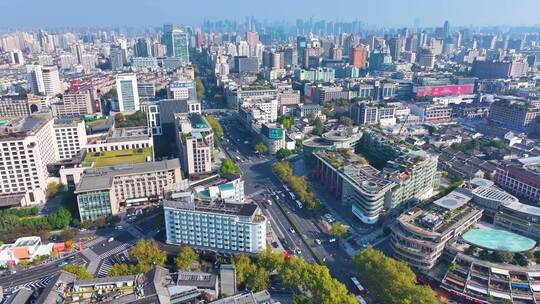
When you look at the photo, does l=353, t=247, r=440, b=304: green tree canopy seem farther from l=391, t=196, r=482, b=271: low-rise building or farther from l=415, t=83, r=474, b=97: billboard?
l=415, t=83, r=474, b=97: billboard

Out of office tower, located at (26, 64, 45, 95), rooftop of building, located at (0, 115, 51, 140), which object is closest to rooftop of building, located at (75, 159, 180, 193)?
rooftop of building, located at (0, 115, 51, 140)

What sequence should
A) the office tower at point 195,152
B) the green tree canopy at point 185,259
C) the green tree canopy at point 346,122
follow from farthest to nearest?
the green tree canopy at point 346,122 < the office tower at point 195,152 < the green tree canopy at point 185,259

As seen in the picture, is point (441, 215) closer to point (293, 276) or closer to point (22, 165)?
point (293, 276)

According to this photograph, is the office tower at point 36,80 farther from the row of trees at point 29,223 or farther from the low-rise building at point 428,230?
the low-rise building at point 428,230

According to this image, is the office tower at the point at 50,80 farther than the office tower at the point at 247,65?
No

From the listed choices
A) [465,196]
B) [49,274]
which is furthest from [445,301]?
[49,274]

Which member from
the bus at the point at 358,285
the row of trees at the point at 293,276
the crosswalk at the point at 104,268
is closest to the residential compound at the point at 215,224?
the row of trees at the point at 293,276

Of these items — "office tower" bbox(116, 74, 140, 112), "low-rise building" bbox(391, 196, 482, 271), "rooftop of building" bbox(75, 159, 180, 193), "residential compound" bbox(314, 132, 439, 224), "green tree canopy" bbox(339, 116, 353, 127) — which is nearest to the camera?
"low-rise building" bbox(391, 196, 482, 271)
